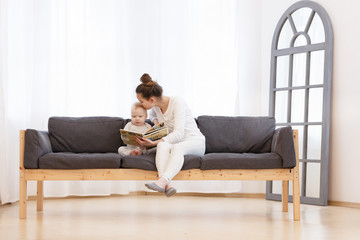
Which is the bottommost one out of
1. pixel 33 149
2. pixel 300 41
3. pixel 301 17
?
pixel 33 149

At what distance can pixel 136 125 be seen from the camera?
13.5 ft

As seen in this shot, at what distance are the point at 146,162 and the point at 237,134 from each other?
1012mm

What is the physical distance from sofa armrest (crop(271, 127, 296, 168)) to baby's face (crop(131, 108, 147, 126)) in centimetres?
109

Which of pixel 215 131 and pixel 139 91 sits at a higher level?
pixel 139 91

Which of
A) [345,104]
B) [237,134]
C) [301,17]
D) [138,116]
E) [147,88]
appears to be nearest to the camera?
[147,88]

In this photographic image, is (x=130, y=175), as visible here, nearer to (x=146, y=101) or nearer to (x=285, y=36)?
(x=146, y=101)

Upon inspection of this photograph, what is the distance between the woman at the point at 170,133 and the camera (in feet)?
11.7

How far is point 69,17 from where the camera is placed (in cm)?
514

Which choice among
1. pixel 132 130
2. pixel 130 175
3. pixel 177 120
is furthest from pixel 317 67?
pixel 130 175

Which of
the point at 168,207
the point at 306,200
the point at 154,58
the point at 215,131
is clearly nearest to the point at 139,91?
the point at 215,131

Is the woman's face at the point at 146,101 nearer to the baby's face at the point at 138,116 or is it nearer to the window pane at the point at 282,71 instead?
the baby's face at the point at 138,116

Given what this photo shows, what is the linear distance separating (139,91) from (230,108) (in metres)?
1.74

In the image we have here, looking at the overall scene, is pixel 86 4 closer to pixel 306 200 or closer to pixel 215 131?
pixel 215 131

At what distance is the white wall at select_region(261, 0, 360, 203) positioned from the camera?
14.9 ft
